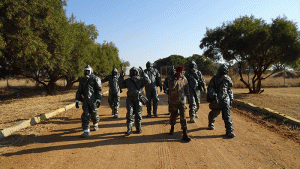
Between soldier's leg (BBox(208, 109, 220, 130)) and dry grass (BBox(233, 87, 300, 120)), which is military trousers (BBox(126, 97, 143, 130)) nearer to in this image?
soldier's leg (BBox(208, 109, 220, 130))

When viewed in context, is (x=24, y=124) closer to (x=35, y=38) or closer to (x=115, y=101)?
(x=115, y=101)

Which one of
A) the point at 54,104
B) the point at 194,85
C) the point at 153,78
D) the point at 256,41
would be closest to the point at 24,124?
the point at 153,78

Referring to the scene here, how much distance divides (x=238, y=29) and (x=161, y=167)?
1283cm

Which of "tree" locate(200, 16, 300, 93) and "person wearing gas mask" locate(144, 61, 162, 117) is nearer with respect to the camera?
"person wearing gas mask" locate(144, 61, 162, 117)

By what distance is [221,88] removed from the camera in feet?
17.7

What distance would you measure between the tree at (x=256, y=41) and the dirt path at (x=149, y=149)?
28.0ft

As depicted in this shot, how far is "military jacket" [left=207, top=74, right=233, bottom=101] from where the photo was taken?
5340mm

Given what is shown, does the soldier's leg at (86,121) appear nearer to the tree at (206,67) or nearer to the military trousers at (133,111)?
the military trousers at (133,111)

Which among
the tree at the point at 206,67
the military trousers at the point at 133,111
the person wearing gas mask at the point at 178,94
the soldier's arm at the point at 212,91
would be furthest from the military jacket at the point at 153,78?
the tree at the point at 206,67

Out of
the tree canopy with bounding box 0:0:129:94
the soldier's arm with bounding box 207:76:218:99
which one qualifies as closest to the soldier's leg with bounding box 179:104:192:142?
the soldier's arm with bounding box 207:76:218:99

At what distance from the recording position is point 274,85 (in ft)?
74.9

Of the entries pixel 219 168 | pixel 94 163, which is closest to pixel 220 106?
pixel 219 168

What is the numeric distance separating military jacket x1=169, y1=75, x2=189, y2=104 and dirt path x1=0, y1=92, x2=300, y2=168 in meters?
1.13

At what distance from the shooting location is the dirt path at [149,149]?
144 inches
